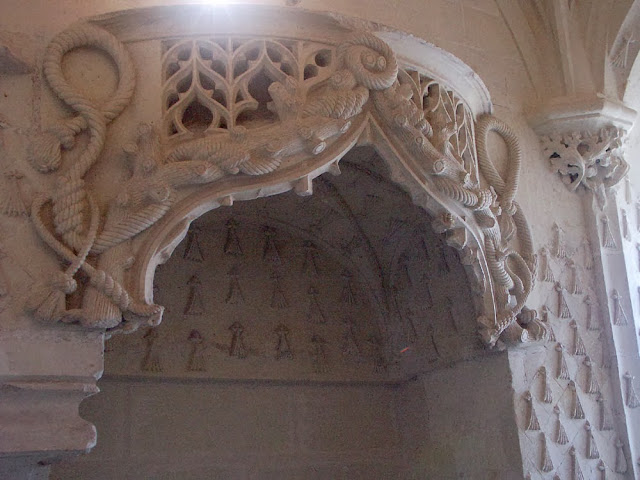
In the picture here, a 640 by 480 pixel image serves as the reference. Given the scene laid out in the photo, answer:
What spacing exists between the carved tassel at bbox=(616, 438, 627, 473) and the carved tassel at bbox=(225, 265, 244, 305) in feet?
5.90

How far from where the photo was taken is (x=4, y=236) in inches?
86.9

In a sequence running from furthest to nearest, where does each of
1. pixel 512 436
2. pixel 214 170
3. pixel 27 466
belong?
1. pixel 512 436
2. pixel 214 170
3. pixel 27 466

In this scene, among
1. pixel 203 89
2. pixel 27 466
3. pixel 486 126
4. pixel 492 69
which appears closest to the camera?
pixel 27 466

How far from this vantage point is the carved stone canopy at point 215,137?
2252 millimetres

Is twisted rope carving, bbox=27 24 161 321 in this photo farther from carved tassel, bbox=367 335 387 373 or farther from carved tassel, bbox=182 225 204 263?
carved tassel, bbox=367 335 387 373

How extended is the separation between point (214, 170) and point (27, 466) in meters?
1.03

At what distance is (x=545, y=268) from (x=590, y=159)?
0.62 meters

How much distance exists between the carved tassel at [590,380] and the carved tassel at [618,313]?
0.86 ft

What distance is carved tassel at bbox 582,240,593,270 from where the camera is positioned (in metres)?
3.46

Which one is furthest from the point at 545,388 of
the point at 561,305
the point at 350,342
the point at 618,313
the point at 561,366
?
the point at 350,342

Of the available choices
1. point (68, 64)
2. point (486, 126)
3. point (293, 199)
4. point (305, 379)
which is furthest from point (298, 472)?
point (68, 64)

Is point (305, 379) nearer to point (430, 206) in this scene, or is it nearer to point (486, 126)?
point (430, 206)

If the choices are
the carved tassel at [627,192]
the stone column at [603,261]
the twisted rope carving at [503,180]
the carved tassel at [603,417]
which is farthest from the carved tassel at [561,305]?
the carved tassel at [627,192]

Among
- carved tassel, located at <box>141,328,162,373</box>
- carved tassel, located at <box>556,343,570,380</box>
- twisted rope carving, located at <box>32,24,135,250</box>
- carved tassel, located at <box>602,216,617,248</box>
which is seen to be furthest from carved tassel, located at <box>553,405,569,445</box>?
twisted rope carving, located at <box>32,24,135,250</box>
